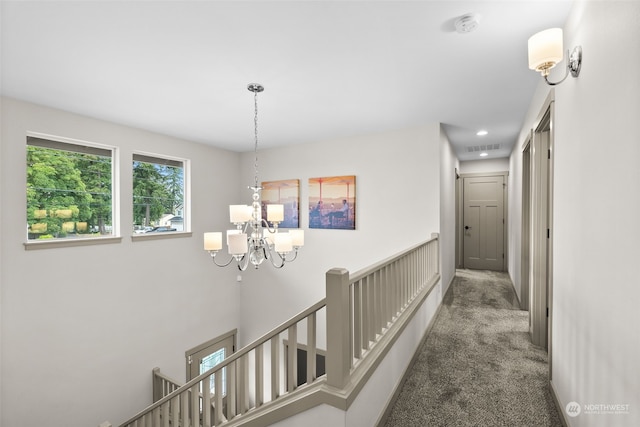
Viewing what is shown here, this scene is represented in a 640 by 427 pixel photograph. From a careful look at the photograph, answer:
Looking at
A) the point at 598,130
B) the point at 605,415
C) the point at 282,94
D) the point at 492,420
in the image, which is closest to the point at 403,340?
the point at 492,420

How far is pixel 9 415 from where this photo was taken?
9.57 feet

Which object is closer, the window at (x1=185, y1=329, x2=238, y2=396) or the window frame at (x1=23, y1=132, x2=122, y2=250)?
the window frame at (x1=23, y1=132, x2=122, y2=250)

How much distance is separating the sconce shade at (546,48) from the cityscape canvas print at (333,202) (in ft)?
10.0

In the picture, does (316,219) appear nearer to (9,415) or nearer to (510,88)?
(510,88)

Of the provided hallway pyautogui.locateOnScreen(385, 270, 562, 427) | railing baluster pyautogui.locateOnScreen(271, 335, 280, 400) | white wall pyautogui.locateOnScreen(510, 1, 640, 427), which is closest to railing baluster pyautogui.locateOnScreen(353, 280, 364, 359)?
railing baluster pyautogui.locateOnScreen(271, 335, 280, 400)

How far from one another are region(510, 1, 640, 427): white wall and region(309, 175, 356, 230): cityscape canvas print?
9.45 feet

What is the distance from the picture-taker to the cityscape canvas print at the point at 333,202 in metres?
4.57

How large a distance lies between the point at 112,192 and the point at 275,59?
302 cm

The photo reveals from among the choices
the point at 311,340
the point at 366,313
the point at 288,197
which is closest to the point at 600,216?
the point at 366,313

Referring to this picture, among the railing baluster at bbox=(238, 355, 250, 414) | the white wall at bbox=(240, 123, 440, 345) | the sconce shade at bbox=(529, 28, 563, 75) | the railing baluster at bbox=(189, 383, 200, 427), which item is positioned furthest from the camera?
the white wall at bbox=(240, 123, 440, 345)

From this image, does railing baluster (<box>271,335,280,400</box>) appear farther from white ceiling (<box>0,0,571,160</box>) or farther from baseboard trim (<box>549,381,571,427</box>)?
white ceiling (<box>0,0,571,160</box>)

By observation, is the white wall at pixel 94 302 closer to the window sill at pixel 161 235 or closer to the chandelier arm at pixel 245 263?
the window sill at pixel 161 235

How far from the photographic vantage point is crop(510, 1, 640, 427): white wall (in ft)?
3.34

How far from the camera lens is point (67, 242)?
11.1 ft
